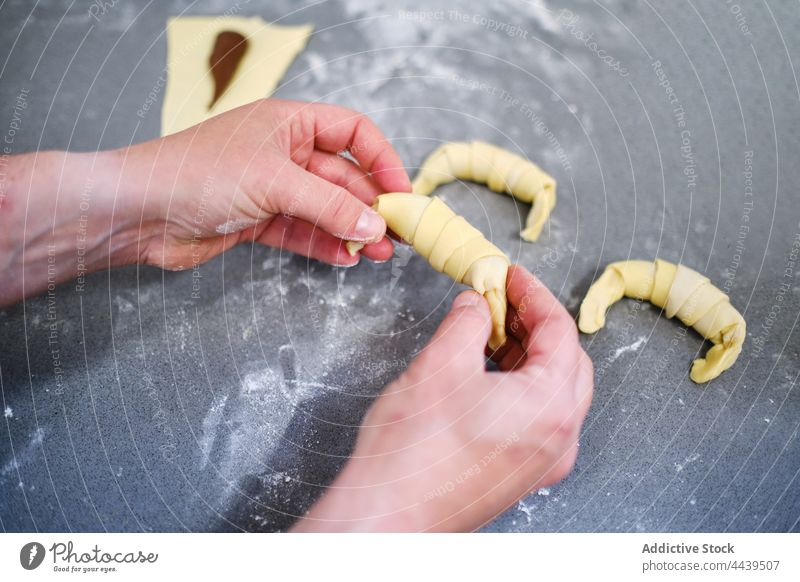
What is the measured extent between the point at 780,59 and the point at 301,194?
816 millimetres

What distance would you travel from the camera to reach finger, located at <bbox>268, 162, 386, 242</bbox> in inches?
27.3

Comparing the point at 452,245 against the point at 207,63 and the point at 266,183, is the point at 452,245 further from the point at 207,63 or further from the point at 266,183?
the point at 207,63

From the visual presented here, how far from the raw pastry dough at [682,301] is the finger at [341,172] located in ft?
1.17

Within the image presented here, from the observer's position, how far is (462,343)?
0.65 metres

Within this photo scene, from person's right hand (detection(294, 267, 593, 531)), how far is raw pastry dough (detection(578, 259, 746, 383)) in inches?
5.1

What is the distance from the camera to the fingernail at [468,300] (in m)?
0.70

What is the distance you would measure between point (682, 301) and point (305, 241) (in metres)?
0.53

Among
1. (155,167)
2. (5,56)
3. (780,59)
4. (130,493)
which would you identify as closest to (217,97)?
(155,167)

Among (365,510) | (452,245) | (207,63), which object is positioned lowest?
(365,510)

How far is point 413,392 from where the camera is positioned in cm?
67

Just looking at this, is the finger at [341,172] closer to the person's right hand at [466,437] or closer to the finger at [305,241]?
the finger at [305,241]

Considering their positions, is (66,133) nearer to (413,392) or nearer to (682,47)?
(413,392)
